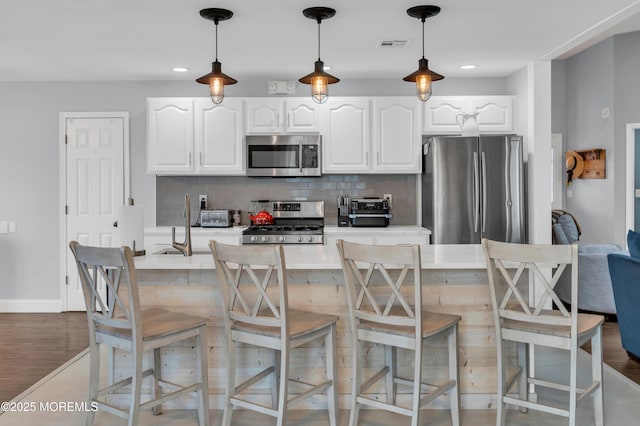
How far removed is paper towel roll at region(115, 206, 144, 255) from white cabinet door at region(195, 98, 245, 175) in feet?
6.96

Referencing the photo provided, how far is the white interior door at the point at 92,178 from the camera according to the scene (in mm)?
5477

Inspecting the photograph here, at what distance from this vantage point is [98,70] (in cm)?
502

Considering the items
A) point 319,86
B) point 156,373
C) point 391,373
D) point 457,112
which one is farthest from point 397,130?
point 156,373

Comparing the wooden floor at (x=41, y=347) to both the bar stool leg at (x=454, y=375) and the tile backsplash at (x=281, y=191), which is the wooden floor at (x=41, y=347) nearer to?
the tile backsplash at (x=281, y=191)

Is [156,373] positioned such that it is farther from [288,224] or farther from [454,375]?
[288,224]

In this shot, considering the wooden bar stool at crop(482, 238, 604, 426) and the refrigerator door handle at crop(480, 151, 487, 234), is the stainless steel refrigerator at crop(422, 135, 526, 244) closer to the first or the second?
the refrigerator door handle at crop(480, 151, 487, 234)

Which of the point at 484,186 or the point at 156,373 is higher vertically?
the point at 484,186

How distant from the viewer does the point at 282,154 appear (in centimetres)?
521

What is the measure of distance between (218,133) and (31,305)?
267 centimetres

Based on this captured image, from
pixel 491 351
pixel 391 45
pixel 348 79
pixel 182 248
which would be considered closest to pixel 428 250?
pixel 491 351

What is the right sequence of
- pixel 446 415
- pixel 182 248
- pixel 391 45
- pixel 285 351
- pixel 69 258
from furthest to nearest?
pixel 69 258, pixel 391 45, pixel 182 248, pixel 446 415, pixel 285 351

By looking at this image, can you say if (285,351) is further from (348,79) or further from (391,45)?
(348,79)

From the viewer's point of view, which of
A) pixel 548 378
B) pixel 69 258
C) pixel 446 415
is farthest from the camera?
pixel 69 258

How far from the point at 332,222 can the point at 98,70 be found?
8.97ft
